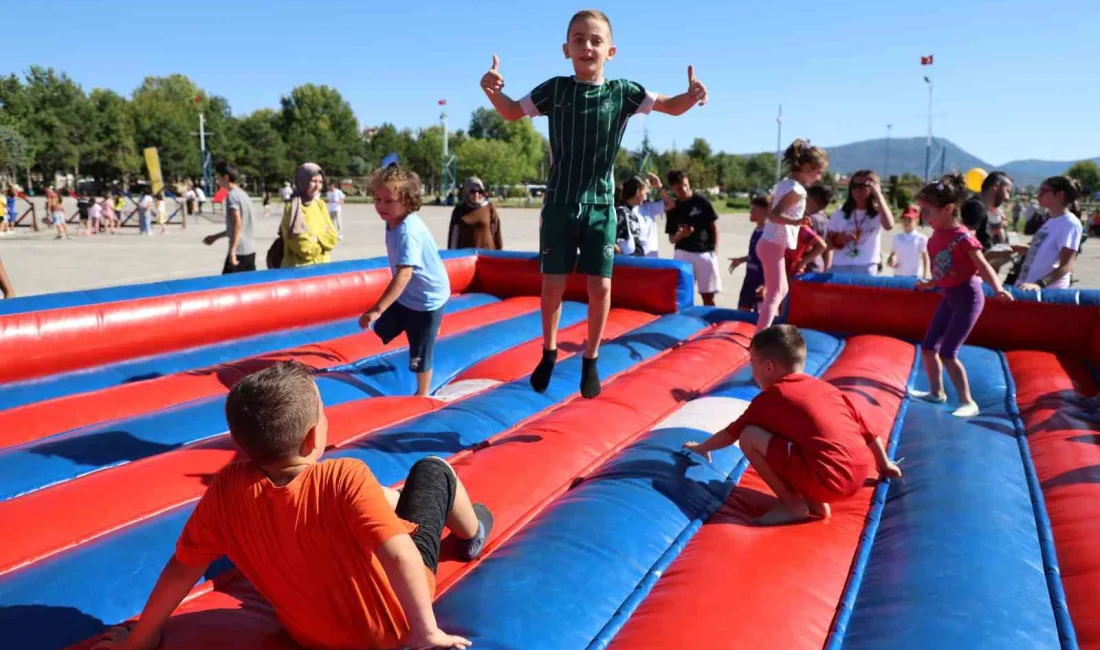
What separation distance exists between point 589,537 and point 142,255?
13842 millimetres

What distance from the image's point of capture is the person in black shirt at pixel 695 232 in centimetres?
653

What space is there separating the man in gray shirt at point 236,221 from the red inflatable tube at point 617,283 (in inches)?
82.2

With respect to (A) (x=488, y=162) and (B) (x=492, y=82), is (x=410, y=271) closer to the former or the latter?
(B) (x=492, y=82)

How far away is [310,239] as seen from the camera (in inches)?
230

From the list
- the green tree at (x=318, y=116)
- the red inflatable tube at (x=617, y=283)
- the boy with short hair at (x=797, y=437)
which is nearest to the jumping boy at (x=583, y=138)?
the boy with short hair at (x=797, y=437)

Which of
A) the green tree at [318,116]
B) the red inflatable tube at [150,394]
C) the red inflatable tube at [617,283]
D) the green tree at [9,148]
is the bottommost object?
the red inflatable tube at [150,394]

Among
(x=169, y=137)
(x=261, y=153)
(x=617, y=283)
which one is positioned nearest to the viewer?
(x=617, y=283)

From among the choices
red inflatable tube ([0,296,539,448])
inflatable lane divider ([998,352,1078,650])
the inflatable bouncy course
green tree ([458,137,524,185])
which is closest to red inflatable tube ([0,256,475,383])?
the inflatable bouncy course

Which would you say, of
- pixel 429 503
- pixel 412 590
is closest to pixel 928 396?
pixel 429 503

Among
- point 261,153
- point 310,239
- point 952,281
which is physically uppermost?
point 261,153

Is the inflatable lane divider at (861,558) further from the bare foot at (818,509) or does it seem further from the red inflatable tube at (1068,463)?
the red inflatable tube at (1068,463)

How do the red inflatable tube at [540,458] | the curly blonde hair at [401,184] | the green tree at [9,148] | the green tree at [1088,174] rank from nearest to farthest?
1. the red inflatable tube at [540,458]
2. the curly blonde hair at [401,184]
3. the green tree at [9,148]
4. the green tree at [1088,174]

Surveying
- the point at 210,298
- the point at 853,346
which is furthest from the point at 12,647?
the point at 853,346

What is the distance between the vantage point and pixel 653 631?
1.82 m
